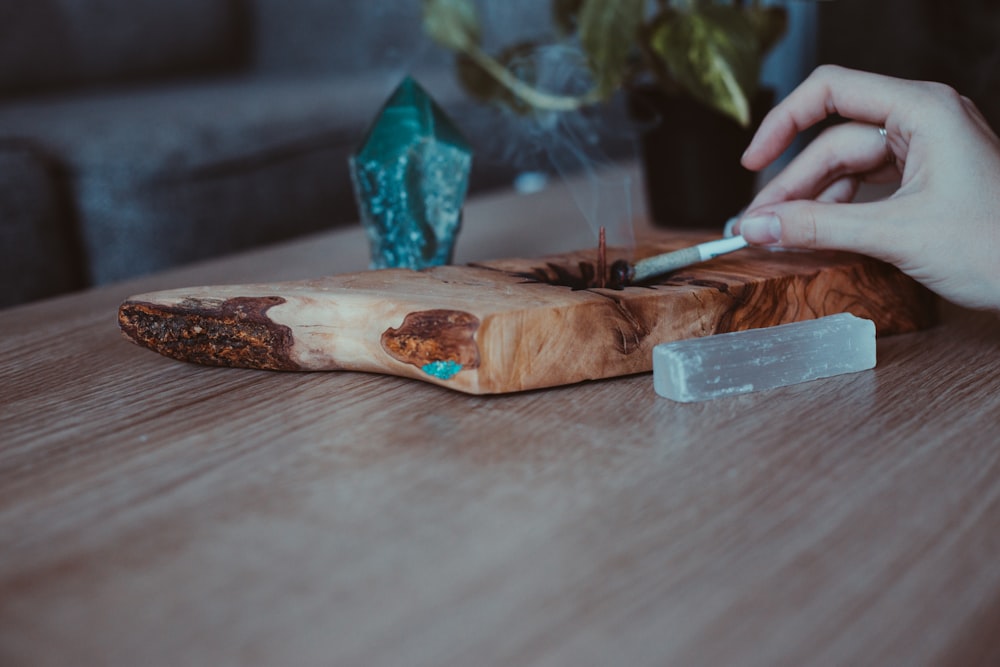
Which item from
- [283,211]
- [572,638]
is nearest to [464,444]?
[572,638]

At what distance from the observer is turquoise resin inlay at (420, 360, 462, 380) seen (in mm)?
588

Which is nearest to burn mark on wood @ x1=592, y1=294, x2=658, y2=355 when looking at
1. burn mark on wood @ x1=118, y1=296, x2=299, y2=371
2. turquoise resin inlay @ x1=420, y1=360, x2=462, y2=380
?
turquoise resin inlay @ x1=420, y1=360, x2=462, y2=380

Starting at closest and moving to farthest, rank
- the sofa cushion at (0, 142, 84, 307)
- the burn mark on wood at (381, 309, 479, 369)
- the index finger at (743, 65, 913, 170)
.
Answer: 1. the burn mark on wood at (381, 309, 479, 369)
2. the index finger at (743, 65, 913, 170)
3. the sofa cushion at (0, 142, 84, 307)

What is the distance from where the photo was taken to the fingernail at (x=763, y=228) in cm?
67

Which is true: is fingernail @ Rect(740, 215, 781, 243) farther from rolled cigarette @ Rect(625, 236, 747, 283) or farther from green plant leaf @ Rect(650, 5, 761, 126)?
green plant leaf @ Rect(650, 5, 761, 126)

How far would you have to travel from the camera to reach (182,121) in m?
1.60

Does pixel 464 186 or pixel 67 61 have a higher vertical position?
pixel 67 61

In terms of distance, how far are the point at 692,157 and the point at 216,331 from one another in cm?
70

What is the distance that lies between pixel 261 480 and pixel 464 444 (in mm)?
111

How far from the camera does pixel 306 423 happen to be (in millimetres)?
562

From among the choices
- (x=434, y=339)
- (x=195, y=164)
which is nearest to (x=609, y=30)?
(x=434, y=339)

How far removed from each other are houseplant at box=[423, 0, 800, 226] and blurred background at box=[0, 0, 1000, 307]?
0.10m

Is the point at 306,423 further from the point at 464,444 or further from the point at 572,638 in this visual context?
the point at 572,638

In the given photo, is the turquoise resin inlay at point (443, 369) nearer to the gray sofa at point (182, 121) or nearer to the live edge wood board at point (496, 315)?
the live edge wood board at point (496, 315)
